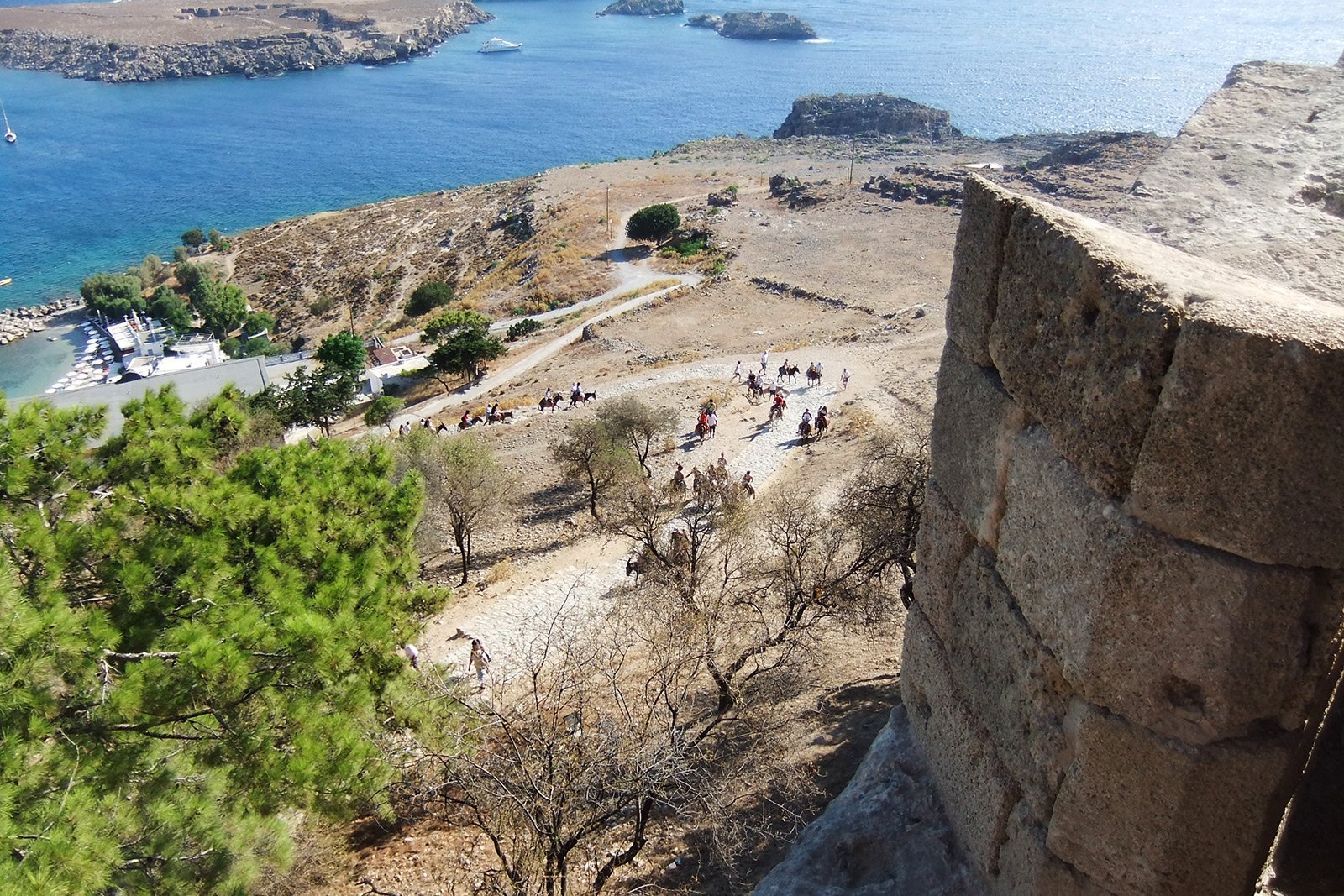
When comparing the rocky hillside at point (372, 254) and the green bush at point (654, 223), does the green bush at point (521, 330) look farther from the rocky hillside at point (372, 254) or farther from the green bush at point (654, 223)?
the green bush at point (654, 223)

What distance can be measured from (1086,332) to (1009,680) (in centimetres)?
190

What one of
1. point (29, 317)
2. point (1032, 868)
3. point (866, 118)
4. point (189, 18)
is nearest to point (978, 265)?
point (1032, 868)

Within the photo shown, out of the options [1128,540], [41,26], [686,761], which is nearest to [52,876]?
[686,761]

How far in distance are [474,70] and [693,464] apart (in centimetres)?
13060

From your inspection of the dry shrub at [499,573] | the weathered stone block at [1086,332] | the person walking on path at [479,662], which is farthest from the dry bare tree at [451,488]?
the weathered stone block at [1086,332]

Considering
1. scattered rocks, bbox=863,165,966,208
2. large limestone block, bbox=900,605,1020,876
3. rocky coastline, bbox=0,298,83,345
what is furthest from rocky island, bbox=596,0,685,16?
large limestone block, bbox=900,605,1020,876

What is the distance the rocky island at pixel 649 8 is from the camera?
187m

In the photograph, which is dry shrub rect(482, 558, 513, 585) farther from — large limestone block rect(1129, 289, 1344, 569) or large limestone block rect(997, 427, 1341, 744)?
large limestone block rect(1129, 289, 1344, 569)

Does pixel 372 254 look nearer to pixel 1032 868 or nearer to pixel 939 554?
pixel 939 554

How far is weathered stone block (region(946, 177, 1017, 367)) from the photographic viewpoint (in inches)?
181

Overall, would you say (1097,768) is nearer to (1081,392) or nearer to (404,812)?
(1081,392)

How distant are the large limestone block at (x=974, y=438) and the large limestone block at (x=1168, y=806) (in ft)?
3.89

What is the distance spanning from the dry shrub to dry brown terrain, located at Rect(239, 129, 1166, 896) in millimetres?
189

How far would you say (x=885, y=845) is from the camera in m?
5.64
